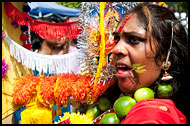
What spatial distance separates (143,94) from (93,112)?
1.85 feet

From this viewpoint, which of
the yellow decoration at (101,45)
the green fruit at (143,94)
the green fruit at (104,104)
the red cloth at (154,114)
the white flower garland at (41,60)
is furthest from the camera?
the white flower garland at (41,60)

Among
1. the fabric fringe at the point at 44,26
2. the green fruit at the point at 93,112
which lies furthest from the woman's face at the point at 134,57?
the fabric fringe at the point at 44,26

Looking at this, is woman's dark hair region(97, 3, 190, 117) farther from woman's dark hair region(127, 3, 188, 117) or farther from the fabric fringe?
the fabric fringe

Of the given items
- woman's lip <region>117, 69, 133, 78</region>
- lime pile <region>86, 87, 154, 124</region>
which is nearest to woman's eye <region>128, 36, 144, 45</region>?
woman's lip <region>117, 69, 133, 78</region>

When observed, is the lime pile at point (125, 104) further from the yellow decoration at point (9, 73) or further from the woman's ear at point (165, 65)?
the yellow decoration at point (9, 73)

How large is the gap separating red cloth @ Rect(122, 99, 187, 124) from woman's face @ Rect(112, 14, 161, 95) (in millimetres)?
208

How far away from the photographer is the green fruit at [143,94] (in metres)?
1.10

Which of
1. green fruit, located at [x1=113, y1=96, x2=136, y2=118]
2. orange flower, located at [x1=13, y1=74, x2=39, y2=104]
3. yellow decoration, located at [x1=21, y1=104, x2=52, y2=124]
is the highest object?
green fruit, located at [x1=113, y1=96, x2=136, y2=118]

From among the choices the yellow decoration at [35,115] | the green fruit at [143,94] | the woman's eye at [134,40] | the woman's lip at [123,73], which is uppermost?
the woman's eye at [134,40]

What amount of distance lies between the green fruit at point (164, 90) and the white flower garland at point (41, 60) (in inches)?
41.8

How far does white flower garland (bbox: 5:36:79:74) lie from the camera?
5.30ft

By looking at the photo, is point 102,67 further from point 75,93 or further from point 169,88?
point 169,88

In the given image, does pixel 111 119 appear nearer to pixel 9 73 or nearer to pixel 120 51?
pixel 120 51

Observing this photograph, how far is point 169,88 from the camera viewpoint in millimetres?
1150
